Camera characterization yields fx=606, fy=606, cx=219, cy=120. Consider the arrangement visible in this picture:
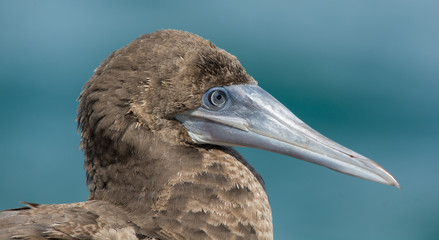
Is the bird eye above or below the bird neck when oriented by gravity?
above

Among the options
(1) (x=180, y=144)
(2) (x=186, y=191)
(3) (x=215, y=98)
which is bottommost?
(2) (x=186, y=191)

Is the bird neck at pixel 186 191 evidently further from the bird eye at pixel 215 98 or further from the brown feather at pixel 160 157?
the bird eye at pixel 215 98

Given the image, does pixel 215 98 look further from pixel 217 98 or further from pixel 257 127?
pixel 257 127

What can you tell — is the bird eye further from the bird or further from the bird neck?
the bird neck

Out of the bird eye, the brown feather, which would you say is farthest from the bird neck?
the bird eye

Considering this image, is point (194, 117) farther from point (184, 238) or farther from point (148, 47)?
point (184, 238)

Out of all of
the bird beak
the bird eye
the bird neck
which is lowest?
the bird neck

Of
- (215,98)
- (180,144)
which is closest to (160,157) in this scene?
(180,144)
